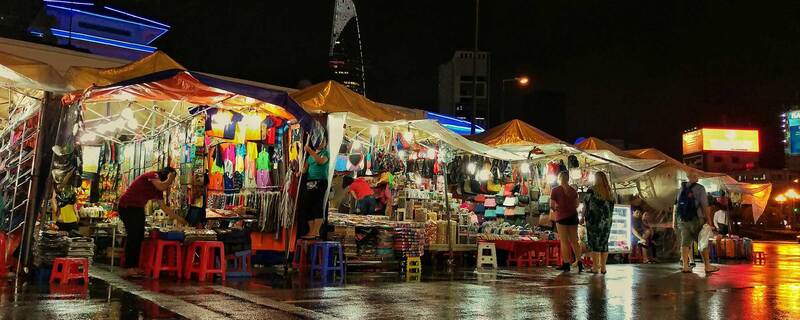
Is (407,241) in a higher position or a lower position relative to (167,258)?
higher

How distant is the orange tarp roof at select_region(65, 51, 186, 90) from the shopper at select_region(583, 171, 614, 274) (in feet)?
26.7

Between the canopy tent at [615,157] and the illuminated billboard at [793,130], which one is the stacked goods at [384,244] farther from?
the illuminated billboard at [793,130]

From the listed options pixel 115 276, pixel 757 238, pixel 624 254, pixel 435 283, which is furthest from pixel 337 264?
pixel 757 238

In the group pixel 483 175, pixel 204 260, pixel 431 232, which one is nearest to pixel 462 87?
pixel 483 175

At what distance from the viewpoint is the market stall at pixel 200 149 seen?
10.1m

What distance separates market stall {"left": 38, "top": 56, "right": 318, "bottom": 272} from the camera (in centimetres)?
1015

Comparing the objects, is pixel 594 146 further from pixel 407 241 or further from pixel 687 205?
pixel 407 241

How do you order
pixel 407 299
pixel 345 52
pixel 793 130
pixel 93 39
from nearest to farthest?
1. pixel 407 299
2. pixel 93 39
3. pixel 345 52
4. pixel 793 130

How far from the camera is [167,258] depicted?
417 inches

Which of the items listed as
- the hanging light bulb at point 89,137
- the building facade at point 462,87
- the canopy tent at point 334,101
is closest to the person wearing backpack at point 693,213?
the canopy tent at point 334,101

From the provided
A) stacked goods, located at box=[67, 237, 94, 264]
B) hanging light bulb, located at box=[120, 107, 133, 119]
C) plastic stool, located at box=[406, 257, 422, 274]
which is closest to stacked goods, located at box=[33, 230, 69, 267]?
stacked goods, located at box=[67, 237, 94, 264]

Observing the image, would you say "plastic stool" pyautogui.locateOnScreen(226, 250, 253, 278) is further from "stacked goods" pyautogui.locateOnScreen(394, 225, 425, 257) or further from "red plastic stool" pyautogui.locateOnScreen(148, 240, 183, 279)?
"stacked goods" pyautogui.locateOnScreen(394, 225, 425, 257)

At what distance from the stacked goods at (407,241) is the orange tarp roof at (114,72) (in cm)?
476

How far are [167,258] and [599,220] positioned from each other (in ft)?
26.5
